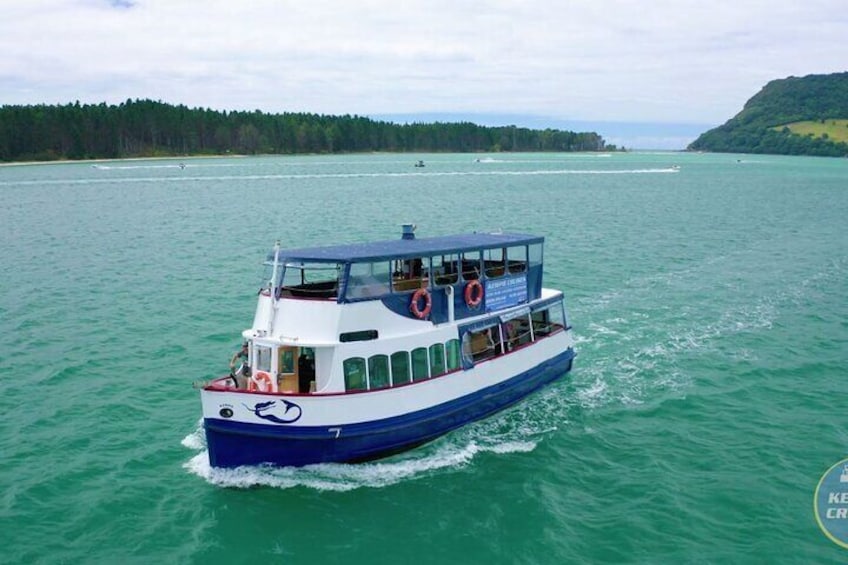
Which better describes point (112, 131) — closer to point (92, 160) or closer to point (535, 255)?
point (92, 160)

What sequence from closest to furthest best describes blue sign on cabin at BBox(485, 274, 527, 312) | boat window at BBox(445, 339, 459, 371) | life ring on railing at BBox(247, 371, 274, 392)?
life ring on railing at BBox(247, 371, 274, 392), boat window at BBox(445, 339, 459, 371), blue sign on cabin at BBox(485, 274, 527, 312)

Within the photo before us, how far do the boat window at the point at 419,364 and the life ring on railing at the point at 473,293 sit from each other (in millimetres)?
2591

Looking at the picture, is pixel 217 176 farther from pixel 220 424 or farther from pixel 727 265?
pixel 220 424

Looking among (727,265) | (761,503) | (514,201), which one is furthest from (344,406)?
(514,201)

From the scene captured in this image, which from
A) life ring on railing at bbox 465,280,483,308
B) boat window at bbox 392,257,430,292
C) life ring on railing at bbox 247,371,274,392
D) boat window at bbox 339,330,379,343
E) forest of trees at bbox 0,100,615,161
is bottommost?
life ring on railing at bbox 247,371,274,392

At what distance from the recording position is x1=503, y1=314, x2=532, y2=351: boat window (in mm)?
23948

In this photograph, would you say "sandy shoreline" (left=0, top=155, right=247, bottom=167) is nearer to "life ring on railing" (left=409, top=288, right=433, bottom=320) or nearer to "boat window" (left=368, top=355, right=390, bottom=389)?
"life ring on railing" (left=409, top=288, right=433, bottom=320)

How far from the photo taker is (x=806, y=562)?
1554cm

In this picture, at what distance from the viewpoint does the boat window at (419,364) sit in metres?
20.3

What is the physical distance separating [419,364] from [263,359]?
4.43 metres

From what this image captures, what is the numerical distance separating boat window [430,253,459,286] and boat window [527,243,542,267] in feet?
10.5

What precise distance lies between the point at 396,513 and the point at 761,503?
914cm

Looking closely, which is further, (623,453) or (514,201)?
(514,201)

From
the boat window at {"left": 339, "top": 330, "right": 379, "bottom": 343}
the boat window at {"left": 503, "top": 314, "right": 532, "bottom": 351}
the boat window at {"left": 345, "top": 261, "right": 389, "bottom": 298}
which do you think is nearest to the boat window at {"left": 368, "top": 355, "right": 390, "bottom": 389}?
the boat window at {"left": 339, "top": 330, "right": 379, "bottom": 343}
